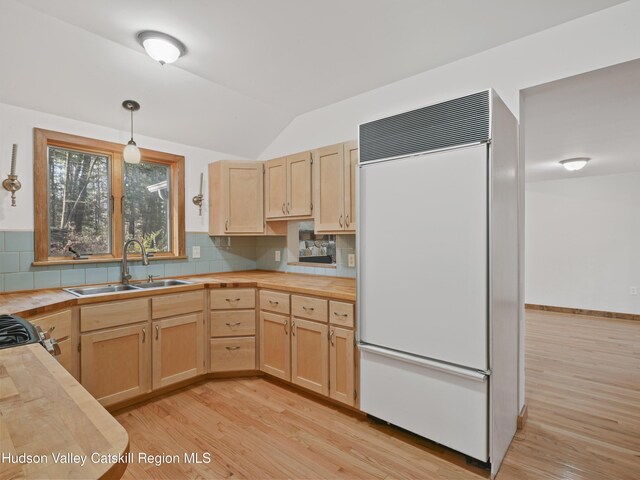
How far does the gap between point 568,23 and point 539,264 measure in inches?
195

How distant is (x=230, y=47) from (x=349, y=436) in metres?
2.63

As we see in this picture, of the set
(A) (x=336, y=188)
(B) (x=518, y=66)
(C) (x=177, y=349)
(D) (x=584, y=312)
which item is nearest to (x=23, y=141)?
(C) (x=177, y=349)

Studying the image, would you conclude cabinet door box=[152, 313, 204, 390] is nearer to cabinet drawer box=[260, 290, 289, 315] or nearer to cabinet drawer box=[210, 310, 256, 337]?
cabinet drawer box=[210, 310, 256, 337]

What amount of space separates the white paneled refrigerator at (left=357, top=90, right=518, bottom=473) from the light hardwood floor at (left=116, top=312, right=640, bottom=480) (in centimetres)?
16

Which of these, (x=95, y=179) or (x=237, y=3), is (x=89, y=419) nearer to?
(x=237, y=3)

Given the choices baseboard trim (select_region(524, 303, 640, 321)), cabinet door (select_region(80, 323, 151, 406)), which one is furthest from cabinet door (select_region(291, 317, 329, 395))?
baseboard trim (select_region(524, 303, 640, 321))

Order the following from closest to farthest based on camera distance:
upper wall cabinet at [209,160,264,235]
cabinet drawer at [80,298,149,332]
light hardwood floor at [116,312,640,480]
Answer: light hardwood floor at [116,312,640,480]
cabinet drawer at [80,298,149,332]
upper wall cabinet at [209,160,264,235]

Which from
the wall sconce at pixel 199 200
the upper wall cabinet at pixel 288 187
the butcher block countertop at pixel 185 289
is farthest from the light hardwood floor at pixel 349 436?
the wall sconce at pixel 199 200

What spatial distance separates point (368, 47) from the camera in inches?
87.0

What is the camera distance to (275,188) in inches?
127

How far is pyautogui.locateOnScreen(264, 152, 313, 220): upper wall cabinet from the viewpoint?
2.94m

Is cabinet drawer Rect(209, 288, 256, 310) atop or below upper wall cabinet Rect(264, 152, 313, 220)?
below

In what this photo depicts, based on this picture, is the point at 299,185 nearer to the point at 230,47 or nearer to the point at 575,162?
the point at 230,47

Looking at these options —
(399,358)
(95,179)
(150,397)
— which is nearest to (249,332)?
(150,397)
